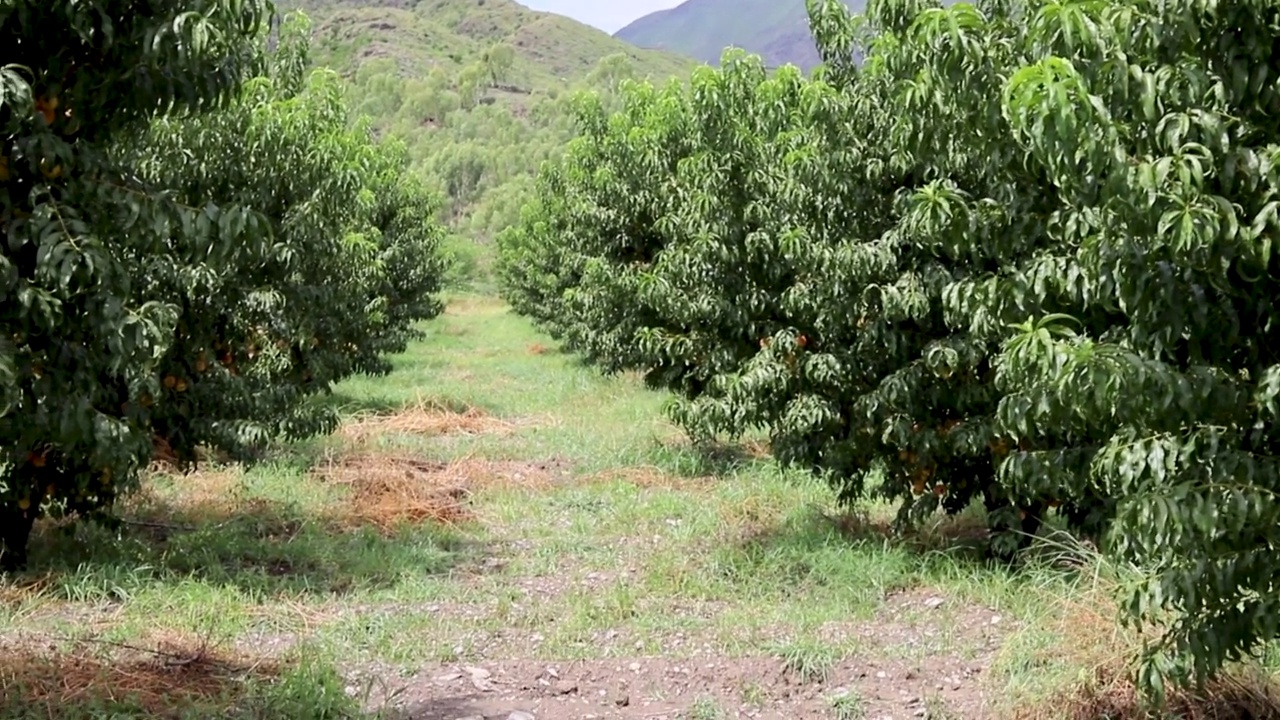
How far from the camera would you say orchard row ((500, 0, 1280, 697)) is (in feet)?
10.8

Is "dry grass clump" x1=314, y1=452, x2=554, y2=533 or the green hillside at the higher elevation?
the green hillside

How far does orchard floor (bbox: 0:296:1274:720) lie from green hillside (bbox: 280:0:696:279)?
44779 mm

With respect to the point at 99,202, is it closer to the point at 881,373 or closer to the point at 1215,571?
the point at 1215,571

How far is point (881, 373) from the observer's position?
24.6 ft

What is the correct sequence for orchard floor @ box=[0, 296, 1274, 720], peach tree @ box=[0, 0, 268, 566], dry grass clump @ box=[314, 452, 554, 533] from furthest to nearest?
1. dry grass clump @ box=[314, 452, 554, 533]
2. orchard floor @ box=[0, 296, 1274, 720]
3. peach tree @ box=[0, 0, 268, 566]

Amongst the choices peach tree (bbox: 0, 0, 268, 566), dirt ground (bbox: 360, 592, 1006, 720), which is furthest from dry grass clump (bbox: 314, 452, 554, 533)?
peach tree (bbox: 0, 0, 268, 566)

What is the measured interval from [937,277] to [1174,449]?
10.8ft

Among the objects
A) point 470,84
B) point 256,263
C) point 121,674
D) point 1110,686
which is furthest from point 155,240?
point 470,84

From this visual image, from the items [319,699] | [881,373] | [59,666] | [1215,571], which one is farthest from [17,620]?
[1215,571]

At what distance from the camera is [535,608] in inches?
275

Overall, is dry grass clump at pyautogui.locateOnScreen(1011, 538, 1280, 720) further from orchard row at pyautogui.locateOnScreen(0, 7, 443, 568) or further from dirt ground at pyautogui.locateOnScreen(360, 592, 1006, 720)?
orchard row at pyautogui.locateOnScreen(0, 7, 443, 568)

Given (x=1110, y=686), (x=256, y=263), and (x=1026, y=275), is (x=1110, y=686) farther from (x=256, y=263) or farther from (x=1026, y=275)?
(x=256, y=263)

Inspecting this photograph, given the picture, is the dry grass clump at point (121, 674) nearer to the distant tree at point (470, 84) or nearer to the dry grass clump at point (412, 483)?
the dry grass clump at point (412, 483)

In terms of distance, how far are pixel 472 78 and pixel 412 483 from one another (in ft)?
301
